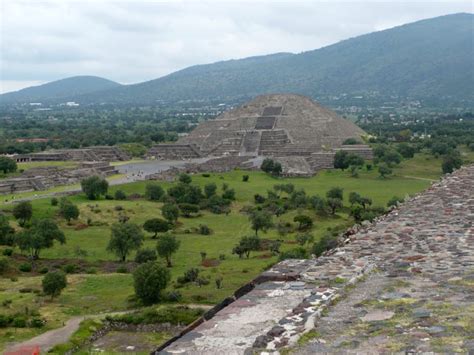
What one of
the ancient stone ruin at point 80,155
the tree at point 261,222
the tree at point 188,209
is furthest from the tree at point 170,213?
the ancient stone ruin at point 80,155

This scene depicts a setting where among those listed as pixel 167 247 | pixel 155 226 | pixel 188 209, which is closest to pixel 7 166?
pixel 188 209

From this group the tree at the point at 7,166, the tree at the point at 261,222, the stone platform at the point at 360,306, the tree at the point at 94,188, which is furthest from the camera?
the tree at the point at 7,166

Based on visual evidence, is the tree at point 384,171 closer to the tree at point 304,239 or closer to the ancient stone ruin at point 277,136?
the ancient stone ruin at point 277,136

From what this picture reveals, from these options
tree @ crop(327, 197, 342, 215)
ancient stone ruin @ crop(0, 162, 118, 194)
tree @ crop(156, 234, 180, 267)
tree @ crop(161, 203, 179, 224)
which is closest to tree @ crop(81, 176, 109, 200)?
ancient stone ruin @ crop(0, 162, 118, 194)

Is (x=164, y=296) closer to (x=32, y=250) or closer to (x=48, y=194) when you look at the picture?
(x=32, y=250)

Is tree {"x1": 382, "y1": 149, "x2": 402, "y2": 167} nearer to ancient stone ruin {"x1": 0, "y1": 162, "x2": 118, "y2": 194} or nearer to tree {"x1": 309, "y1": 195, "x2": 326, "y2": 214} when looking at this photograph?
tree {"x1": 309, "y1": 195, "x2": 326, "y2": 214}

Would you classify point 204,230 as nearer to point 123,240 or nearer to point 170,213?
point 170,213
